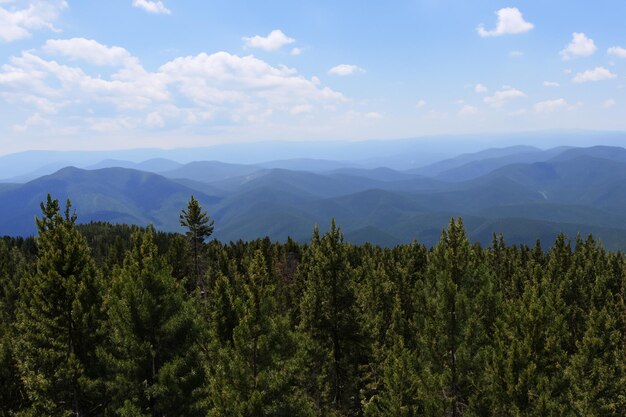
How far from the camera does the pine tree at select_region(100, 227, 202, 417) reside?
71.3 feet

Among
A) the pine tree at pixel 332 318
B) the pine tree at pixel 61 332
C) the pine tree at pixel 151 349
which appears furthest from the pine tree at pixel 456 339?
the pine tree at pixel 61 332

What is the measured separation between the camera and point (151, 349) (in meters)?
22.3

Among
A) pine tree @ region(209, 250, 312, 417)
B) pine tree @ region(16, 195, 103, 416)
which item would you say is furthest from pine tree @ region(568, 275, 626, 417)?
pine tree @ region(16, 195, 103, 416)

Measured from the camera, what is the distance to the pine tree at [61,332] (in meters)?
21.3

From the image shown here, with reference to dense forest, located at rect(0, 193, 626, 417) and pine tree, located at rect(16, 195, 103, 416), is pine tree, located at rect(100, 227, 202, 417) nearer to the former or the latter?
dense forest, located at rect(0, 193, 626, 417)

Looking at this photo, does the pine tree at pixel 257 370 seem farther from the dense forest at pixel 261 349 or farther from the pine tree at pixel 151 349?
the pine tree at pixel 151 349

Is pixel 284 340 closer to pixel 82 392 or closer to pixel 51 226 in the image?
pixel 82 392

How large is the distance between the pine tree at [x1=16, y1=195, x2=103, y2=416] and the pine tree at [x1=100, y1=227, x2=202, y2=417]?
1.16m

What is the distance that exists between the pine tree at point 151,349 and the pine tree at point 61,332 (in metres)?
1.16

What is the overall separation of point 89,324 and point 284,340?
36.1 feet

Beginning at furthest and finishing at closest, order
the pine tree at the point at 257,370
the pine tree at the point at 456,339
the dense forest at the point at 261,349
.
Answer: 1. the pine tree at the point at 456,339
2. the dense forest at the point at 261,349
3. the pine tree at the point at 257,370

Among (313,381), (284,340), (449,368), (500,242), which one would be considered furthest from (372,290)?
(500,242)

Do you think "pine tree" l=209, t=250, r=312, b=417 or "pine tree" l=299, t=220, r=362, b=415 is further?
"pine tree" l=299, t=220, r=362, b=415

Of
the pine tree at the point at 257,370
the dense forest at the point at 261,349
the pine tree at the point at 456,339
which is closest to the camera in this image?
the pine tree at the point at 257,370
